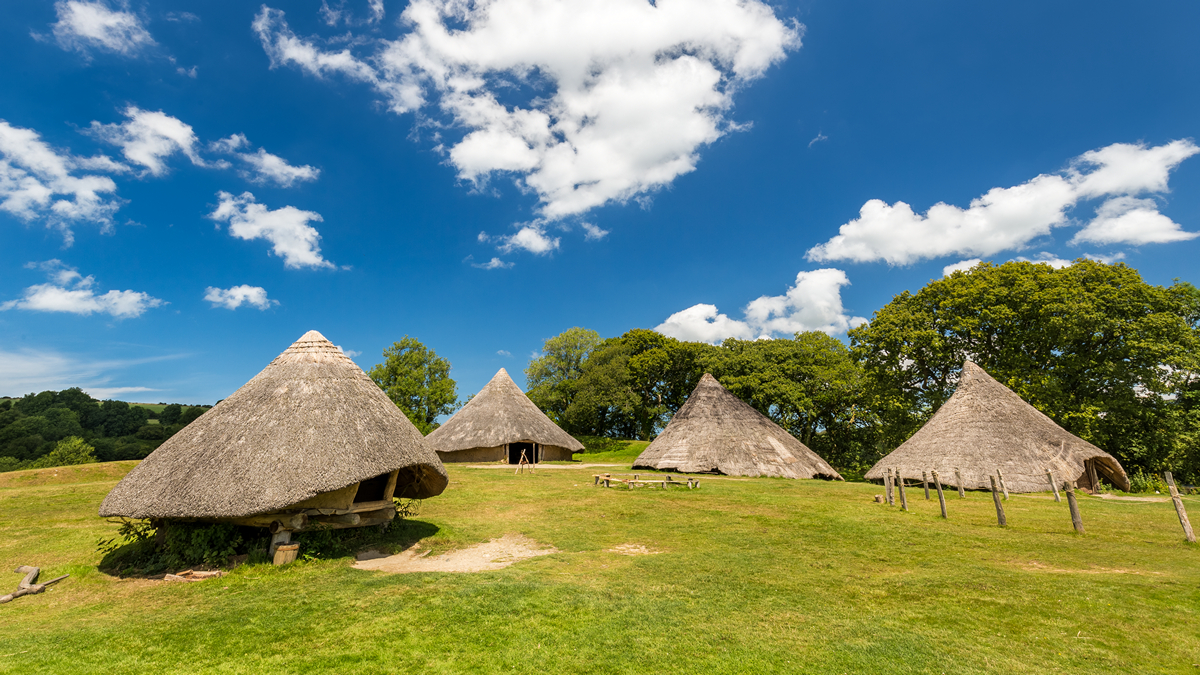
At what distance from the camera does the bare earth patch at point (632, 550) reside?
11852 millimetres

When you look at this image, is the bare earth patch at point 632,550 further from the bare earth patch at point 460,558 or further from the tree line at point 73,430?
the tree line at point 73,430

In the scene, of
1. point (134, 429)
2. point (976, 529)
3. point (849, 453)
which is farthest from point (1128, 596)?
point (134, 429)

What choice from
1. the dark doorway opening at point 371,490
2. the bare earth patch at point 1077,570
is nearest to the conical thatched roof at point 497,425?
the dark doorway opening at point 371,490

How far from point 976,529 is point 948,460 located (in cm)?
1062

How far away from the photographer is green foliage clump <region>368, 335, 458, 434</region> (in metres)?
57.5

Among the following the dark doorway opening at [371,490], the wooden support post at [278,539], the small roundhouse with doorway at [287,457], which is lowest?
the wooden support post at [278,539]

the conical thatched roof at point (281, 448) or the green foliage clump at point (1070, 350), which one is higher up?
the green foliage clump at point (1070, 350)

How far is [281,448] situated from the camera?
10805 millimetres

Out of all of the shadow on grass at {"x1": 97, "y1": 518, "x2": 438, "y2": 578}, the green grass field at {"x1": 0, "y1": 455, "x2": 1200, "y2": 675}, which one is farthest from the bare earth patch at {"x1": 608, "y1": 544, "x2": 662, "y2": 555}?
the shadow on grass at {"x1": 97, "y1": 518, "x2": 438, "y2": 578}

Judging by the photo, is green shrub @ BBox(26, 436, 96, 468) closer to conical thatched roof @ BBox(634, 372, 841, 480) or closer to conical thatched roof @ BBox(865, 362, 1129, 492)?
conical thatched roof @ BBox(634, 372, 841, 480)

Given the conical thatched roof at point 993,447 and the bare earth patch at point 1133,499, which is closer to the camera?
the bare earth patch at point 1133,499

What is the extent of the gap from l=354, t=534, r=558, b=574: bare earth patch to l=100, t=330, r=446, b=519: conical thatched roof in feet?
6.36

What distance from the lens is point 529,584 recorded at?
9.22 metres

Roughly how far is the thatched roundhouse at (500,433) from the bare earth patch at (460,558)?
78.6ft
